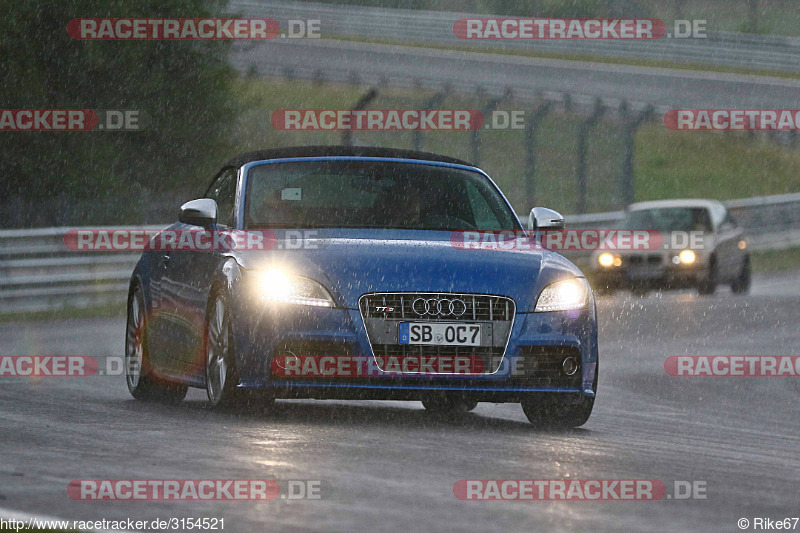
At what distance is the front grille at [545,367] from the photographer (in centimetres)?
934

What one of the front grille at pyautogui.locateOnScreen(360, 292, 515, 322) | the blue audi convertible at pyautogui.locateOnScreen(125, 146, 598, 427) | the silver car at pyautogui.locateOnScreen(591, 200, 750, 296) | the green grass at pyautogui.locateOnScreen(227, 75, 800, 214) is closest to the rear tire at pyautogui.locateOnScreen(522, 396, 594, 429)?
the blue audi convertible at pyautogui.locateOnScreen(125, 146, 598, 427)

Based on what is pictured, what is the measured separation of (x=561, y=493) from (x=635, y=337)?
1111cm

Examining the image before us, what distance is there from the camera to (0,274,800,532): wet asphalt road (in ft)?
21.3

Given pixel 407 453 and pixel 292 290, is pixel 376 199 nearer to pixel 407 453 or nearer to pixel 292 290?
pixel 292 290

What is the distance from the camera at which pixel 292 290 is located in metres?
9.27

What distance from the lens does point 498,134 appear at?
4778 centimetres

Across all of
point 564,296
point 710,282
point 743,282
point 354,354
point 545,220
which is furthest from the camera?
point 743,282

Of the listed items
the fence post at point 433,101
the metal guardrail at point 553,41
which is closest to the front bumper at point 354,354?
the fence post at point 433,101

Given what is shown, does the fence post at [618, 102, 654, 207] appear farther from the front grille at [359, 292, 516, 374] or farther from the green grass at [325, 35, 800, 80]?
the green grass at [325, 35, 800, 80]

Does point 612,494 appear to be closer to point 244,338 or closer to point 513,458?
point 513,458

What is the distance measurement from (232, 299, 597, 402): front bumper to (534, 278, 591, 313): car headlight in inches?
2.2

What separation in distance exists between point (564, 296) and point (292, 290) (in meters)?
1.53

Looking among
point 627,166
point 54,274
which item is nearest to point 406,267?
point 54,274

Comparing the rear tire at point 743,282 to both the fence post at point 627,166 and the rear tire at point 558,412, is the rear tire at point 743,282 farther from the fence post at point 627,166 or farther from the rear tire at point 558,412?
the rear tire at point 558,412
